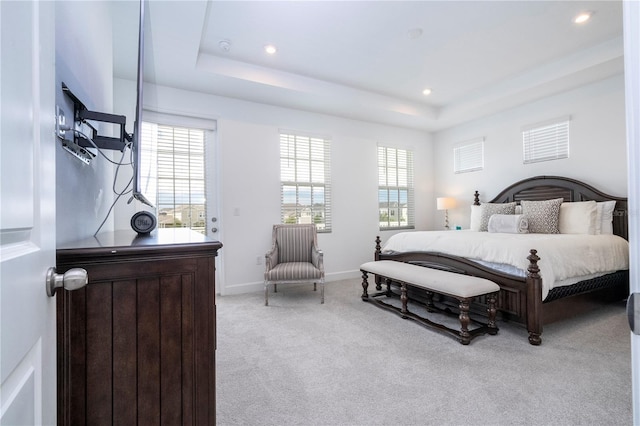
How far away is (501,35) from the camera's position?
2930 mm

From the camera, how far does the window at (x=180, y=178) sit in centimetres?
359

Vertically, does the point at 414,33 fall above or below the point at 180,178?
above

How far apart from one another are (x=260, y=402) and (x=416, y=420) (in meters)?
0.86

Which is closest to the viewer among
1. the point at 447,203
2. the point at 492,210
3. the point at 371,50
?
the point at 371,50

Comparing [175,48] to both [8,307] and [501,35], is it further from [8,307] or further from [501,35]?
[501,35]

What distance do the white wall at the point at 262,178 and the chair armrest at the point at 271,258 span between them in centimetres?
37

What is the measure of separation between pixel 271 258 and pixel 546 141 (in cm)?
426

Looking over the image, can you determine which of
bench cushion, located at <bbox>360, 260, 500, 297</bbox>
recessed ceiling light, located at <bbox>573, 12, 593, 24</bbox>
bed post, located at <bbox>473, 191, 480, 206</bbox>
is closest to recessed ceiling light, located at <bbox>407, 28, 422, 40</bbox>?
recessed ceiling light, located at <bbox>573, 12, 593, 24</bbox>

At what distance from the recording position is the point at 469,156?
512 cm

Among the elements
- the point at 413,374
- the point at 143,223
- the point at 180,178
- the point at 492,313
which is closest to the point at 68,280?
the point at 143,223

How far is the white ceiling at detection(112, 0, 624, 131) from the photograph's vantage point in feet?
8.21

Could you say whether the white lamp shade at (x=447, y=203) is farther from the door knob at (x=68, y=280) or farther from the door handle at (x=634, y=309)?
the door knob at (x=68, y=280)

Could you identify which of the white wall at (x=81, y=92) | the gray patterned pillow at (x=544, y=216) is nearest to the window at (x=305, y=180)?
the white wall at (x=81, y=92)

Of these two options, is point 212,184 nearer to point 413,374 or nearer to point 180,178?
point 180,178
